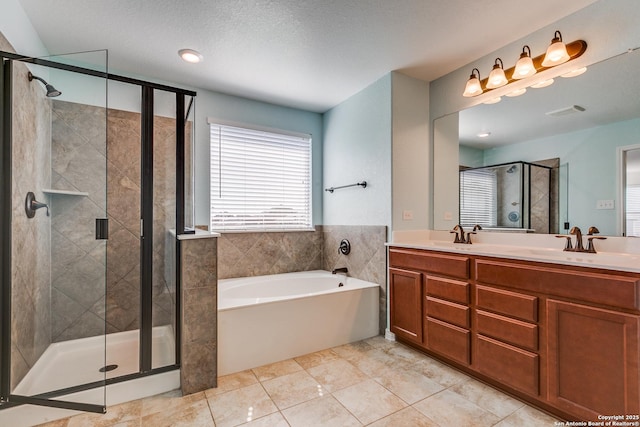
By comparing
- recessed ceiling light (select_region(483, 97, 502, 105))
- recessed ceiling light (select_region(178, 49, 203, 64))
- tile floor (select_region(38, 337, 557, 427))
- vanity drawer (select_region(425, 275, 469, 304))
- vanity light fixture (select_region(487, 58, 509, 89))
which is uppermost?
recessed ceiling light (select_region(178, 49, 203, 64))

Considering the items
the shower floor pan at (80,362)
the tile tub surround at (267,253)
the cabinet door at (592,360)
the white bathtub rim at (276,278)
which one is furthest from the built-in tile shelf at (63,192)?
the cabinet door at (592,360)

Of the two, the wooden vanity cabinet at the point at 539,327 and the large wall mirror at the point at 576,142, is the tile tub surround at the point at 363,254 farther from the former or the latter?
the large wall mirror at the point at 576,142

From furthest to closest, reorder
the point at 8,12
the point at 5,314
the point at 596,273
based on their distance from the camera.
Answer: the point at 8,12 → the point at 5,314 → the point at 596,273

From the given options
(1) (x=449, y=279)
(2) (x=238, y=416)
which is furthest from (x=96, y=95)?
(1) (x=449, y=279)

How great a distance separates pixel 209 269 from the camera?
1.89 metres

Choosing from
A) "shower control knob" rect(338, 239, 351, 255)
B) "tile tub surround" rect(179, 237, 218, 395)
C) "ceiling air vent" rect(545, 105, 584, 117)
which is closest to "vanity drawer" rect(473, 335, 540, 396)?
"shower control knob" rect(338, 239, 351, 255)

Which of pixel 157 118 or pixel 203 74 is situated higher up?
pixel 203 74

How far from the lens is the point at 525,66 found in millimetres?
1993

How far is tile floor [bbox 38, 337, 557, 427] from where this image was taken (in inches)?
62.4

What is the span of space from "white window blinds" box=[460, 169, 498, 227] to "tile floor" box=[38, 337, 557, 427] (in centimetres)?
125

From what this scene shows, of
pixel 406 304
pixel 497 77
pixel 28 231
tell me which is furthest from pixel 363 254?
pixel 28 231

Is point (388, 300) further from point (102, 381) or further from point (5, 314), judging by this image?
point (5, 314)

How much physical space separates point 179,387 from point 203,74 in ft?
8.44

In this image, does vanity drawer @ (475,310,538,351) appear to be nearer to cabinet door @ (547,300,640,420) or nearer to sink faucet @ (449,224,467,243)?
cabinet door @ (547,300,640,420)
